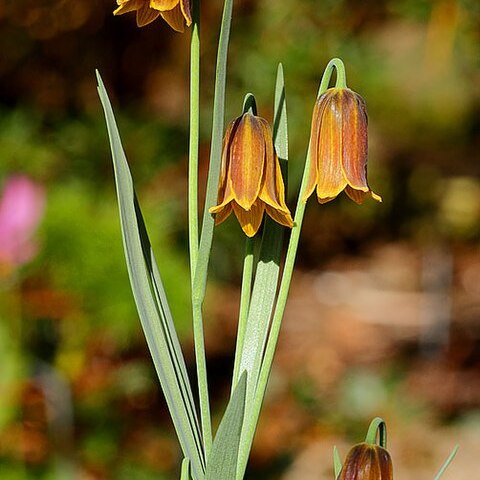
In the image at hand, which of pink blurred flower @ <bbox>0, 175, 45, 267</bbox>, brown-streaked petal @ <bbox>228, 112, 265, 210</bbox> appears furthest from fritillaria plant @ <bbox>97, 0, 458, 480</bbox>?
pink blurred flower @ <bbox>0, 175, 45, 267</bbox>

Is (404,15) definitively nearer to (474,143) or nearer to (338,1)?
Answer: (338,1)

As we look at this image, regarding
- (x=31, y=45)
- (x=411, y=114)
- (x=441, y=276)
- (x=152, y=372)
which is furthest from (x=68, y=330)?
(x=441, y=276)

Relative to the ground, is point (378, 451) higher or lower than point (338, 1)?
lower

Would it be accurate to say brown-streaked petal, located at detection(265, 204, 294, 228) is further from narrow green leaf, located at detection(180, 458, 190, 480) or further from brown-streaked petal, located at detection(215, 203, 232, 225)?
narrow green leaf, located at detection(180, 458, 190, 480)

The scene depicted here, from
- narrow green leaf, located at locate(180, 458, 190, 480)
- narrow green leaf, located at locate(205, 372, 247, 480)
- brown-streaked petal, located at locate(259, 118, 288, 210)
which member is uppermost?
brown-streaked petal, located at locate(259, 118, 288, 210)

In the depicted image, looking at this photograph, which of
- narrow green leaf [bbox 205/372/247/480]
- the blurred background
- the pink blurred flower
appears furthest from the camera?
the blurred background

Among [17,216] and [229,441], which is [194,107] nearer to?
[229,441]
